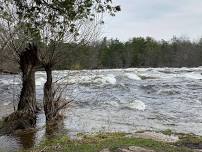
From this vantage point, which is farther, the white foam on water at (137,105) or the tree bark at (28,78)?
the white foam on water at (137,105)

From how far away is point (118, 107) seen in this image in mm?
23969

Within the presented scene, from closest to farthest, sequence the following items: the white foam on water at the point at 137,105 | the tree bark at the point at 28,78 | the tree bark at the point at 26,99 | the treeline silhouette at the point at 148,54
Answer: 1. the tree bark at the point at 26,99
2. the tree bark at the point at 28,78
3. the white foam on water at the point at 137,105
4. the treeline silhouette at the point at 148,54

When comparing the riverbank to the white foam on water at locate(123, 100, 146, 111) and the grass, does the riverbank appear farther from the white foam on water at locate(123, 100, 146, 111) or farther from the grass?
the white foam on water at locate(123, 100, 146, 111)

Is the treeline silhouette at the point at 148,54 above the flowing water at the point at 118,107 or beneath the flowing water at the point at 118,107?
above

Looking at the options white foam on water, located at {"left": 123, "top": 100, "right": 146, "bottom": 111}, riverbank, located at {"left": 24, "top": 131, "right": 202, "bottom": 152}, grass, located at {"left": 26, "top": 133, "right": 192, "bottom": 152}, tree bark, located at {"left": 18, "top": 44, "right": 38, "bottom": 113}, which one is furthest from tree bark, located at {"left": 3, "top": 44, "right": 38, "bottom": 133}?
white foam on water, located at {"left": 123, "top": 100, "right": 146, "bottom": 111}

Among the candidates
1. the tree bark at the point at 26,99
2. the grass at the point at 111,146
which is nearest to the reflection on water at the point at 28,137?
the tree bark at the point at 26,99

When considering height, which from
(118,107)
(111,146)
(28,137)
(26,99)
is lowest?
(28,137)

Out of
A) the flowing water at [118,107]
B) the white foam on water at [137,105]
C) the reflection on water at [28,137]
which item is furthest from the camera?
the white foam on water at [137,105]

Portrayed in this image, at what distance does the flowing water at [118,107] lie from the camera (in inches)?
677

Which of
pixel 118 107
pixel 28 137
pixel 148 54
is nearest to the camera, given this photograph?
pixel 28 137

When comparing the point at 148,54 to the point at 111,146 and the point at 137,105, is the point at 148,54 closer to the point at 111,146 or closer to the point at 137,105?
the point at 137,105

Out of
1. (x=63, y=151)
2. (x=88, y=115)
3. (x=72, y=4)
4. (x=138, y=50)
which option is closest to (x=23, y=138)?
(x=63, y=151)

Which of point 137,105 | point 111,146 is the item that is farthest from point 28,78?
point 137,105

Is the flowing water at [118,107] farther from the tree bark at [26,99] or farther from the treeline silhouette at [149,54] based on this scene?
the treeline silhouette at [149,54]
